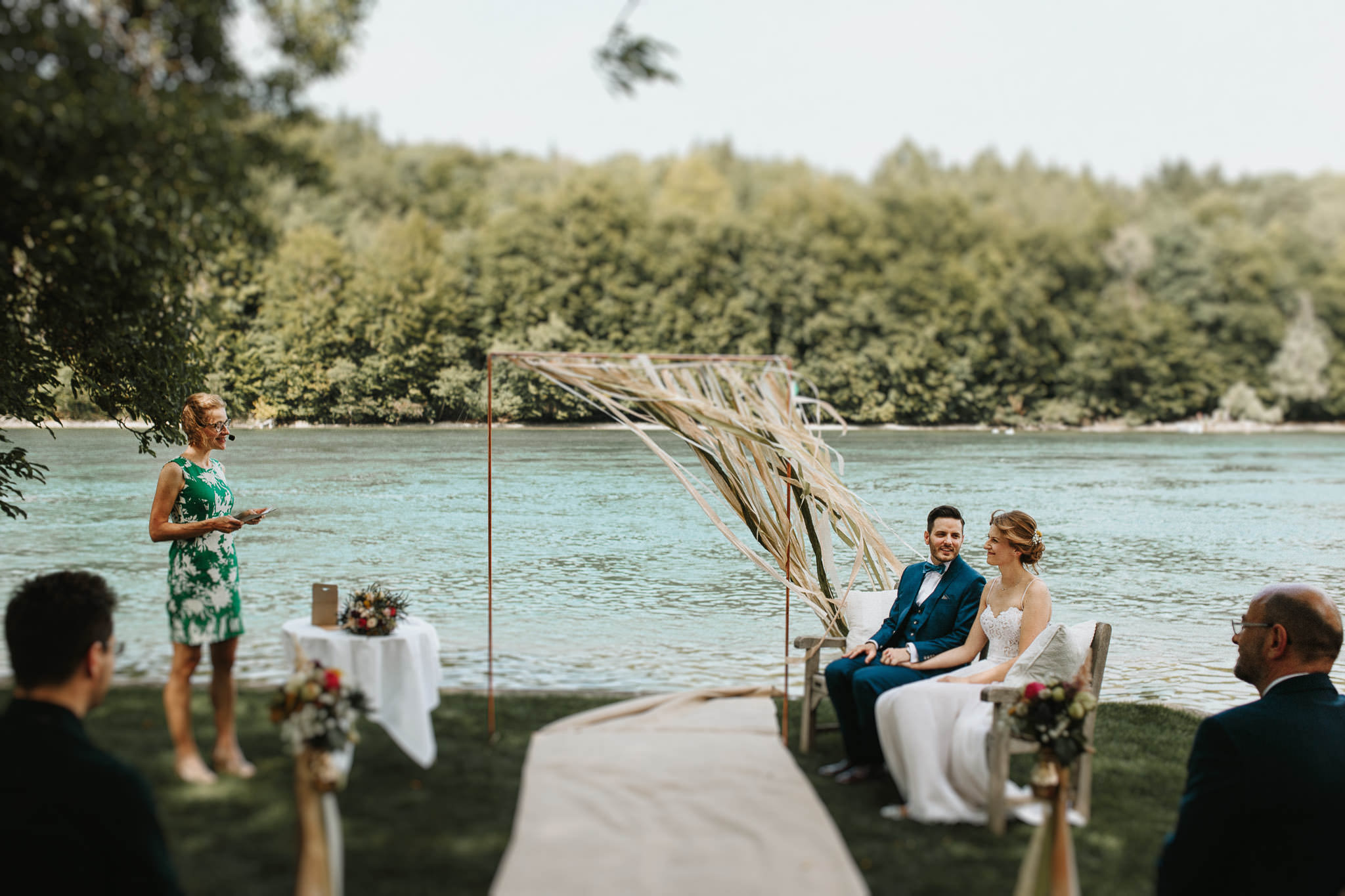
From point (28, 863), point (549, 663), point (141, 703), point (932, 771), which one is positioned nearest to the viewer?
point (28, 863)

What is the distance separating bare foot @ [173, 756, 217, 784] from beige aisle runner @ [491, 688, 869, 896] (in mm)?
1123

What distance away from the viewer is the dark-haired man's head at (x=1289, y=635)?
2.92m

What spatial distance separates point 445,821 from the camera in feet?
12.5

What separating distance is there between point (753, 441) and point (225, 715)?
239cm

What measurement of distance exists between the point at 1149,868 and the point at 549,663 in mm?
5717

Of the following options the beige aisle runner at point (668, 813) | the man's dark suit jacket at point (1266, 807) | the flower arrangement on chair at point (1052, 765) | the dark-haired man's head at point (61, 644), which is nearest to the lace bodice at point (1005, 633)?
the flower arrangement on chair at point (1052, 765)

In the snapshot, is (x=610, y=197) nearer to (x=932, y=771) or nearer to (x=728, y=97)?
(x=728, y=97)

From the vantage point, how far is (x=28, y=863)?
222 centimetres

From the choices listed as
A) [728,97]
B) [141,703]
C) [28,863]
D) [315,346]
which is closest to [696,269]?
[315,346]

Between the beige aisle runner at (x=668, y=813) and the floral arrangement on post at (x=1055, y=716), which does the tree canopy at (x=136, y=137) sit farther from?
the floral arrangement on post at (x=1055, y=716)

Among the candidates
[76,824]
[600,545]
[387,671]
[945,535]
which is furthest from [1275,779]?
[600,545]

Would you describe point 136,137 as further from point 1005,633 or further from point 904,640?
point 1005,633

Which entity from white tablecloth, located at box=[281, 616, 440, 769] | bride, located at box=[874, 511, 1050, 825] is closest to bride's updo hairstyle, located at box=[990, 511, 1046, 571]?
bride, located at box=[874, 511, 1050, 825]

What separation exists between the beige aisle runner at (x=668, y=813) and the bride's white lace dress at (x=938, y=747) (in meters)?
0.37
